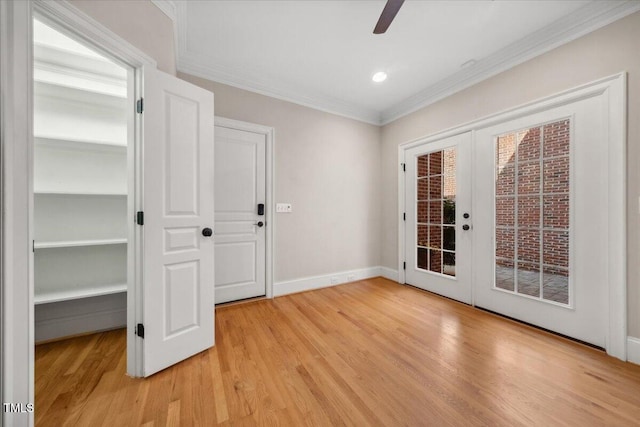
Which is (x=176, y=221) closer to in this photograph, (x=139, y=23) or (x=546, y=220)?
(x=139, y=23)

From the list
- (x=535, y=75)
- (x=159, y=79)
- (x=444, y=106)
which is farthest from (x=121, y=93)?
(x=535, y=75)

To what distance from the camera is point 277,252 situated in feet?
10.1

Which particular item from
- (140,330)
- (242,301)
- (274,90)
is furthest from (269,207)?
(140,330)

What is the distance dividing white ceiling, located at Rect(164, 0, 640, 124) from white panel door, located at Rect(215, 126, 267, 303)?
71 cm

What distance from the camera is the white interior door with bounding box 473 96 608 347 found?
1.91 metres

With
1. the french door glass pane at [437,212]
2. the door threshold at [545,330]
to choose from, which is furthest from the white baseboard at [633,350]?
the french door glass pane at [437,212]

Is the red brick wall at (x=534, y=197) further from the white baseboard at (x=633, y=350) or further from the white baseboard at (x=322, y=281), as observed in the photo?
the white baseboard at (x=322, y=281)

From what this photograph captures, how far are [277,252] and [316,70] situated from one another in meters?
2.23

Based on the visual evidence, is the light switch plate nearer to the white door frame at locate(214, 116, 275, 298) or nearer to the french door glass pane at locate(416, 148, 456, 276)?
the white door frame at locate(214, 116, 275, 298)

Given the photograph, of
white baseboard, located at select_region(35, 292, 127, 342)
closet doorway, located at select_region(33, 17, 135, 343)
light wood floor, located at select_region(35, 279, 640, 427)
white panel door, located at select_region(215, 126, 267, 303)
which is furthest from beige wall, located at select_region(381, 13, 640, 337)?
white baseboard, located at select_region(35, 292, 127, 342)

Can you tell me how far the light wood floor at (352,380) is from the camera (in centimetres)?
127

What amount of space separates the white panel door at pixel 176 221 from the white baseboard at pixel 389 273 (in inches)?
105

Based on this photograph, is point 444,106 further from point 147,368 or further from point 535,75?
point 147,368

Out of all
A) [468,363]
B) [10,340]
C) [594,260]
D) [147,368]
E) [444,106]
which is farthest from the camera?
[444,106]
